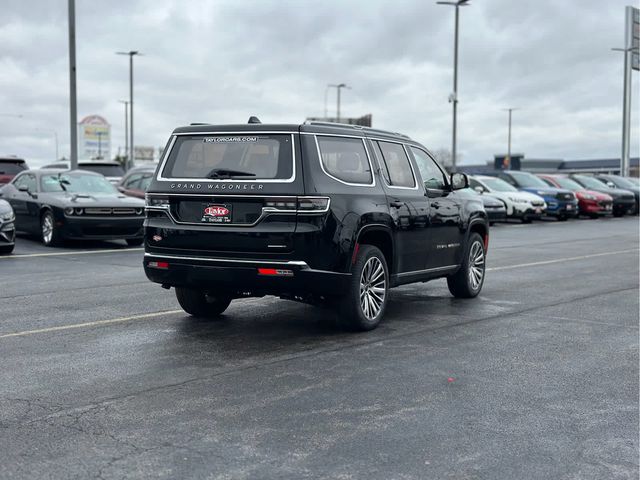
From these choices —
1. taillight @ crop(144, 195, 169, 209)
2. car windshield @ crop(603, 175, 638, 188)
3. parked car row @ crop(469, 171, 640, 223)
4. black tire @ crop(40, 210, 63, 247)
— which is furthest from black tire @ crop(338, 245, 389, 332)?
car windshield @ crop(603, 175, 638, 188)

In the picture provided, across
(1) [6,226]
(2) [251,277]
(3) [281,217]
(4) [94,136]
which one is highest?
(4) [94,136]

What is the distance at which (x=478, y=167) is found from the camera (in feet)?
423

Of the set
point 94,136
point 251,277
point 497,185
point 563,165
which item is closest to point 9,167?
point 497,185

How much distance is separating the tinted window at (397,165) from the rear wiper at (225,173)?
1.66m

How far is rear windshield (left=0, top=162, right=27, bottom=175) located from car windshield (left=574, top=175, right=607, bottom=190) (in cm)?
2316

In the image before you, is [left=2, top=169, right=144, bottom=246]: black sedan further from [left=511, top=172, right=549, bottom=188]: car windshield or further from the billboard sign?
the billboard sign

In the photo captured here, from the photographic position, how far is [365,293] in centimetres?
816

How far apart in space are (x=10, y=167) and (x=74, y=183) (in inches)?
366

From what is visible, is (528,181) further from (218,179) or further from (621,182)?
(218,179)

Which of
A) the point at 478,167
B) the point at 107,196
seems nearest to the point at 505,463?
the point at 107,196

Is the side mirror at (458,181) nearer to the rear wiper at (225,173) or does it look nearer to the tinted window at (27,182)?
the rear wiper at (225,173)

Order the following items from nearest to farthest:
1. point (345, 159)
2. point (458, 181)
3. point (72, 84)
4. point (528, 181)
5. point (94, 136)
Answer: point (345, 159)
point (458, 181)
point (72, 84)
point (528, 181)
point (94, 136)

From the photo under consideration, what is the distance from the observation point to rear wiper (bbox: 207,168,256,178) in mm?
7672

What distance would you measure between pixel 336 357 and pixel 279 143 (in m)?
1.96
